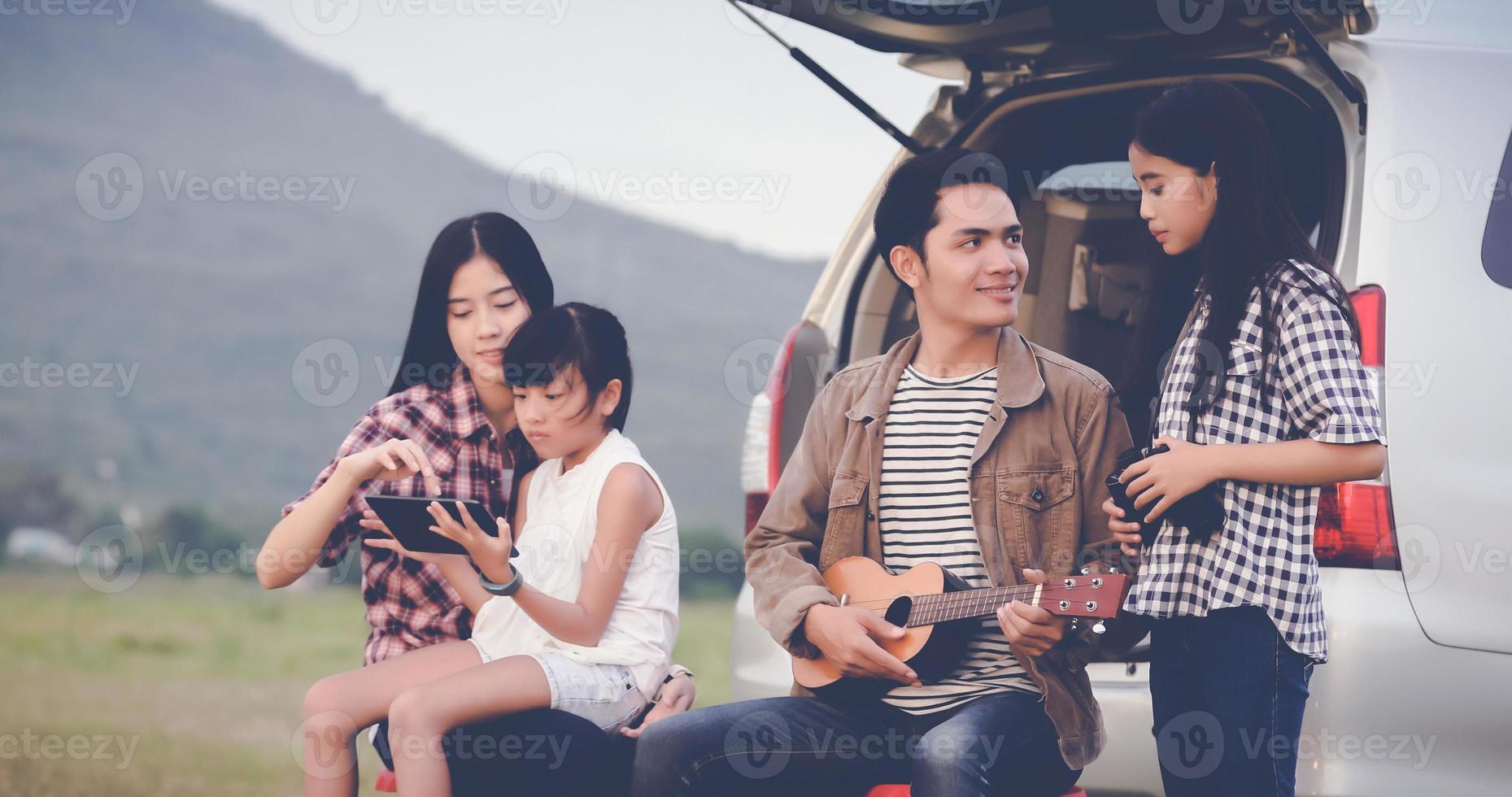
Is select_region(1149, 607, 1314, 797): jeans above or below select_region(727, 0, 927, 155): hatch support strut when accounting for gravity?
below

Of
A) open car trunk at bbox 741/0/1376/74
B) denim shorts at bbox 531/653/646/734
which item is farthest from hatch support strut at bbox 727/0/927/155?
denim shorts at bbox 531/653/646/734

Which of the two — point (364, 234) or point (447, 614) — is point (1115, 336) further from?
point (364, 234)

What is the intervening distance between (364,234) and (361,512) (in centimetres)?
2542

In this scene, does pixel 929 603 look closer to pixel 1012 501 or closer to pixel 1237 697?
pixel 1012 501

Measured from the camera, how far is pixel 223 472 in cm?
1931

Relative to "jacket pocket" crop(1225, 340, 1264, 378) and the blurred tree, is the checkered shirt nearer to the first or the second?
"jacket pocket" crop(1225, 340, 1264, 378)

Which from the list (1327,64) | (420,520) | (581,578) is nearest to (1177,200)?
(1327,64)

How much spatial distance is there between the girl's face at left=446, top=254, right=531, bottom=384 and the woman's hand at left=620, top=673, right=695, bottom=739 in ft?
2.23

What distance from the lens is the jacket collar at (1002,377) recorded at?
90.2 inches

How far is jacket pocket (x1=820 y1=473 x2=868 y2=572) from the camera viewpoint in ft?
7.80

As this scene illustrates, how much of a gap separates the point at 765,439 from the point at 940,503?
90 centimetres

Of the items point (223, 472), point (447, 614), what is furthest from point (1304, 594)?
point (223, 472)

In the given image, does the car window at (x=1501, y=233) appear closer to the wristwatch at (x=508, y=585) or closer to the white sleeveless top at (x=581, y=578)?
the white sleeveless top at (x=581, y=578)

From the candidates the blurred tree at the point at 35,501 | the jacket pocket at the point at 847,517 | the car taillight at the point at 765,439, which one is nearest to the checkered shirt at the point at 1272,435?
the jacket pocket at the point at 847,517
